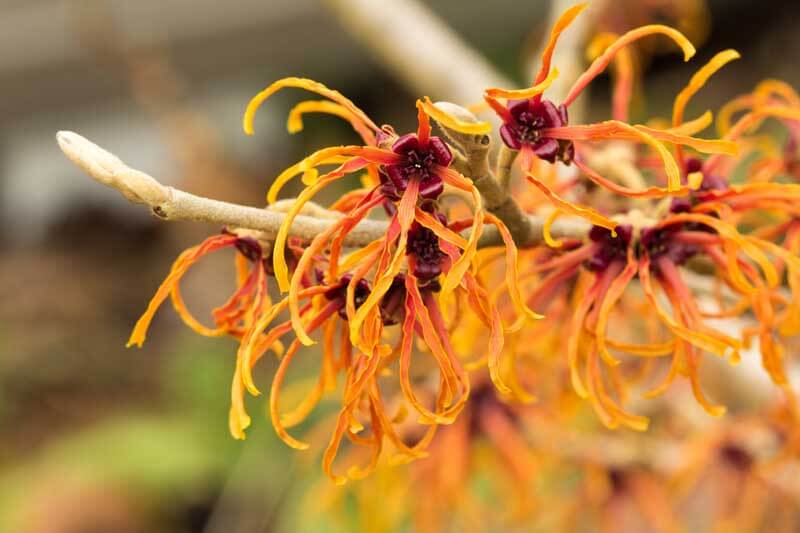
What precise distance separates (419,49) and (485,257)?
1.75ft

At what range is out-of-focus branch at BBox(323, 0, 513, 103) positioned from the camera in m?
0.85

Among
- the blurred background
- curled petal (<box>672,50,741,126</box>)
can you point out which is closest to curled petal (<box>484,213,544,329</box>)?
curled petal (<box>672,50,741,126</box>)

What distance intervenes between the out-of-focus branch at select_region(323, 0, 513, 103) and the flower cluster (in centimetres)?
40

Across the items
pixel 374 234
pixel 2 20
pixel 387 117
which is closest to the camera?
pixel 374 234

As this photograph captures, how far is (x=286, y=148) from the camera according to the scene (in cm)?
247

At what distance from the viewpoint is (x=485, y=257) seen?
1.25ft

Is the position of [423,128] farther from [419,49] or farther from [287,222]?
[419,49]

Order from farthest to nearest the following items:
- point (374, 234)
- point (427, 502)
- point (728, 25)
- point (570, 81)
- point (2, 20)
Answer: point (2, 20) → point (728, 25) → point (570, 81) → point (427, 502) → point (374, 234)

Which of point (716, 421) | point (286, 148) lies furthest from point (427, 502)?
point (286, 148)

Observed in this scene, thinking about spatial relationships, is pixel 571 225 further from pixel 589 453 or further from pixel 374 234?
pixel 589 453

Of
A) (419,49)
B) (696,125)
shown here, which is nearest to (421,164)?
(696,125)

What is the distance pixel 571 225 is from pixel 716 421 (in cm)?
41

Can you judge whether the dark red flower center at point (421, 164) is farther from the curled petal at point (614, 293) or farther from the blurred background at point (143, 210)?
the blurred background at point (143, 210)

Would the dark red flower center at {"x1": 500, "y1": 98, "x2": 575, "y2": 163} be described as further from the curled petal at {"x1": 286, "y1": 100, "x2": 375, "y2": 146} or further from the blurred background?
the blurred background
